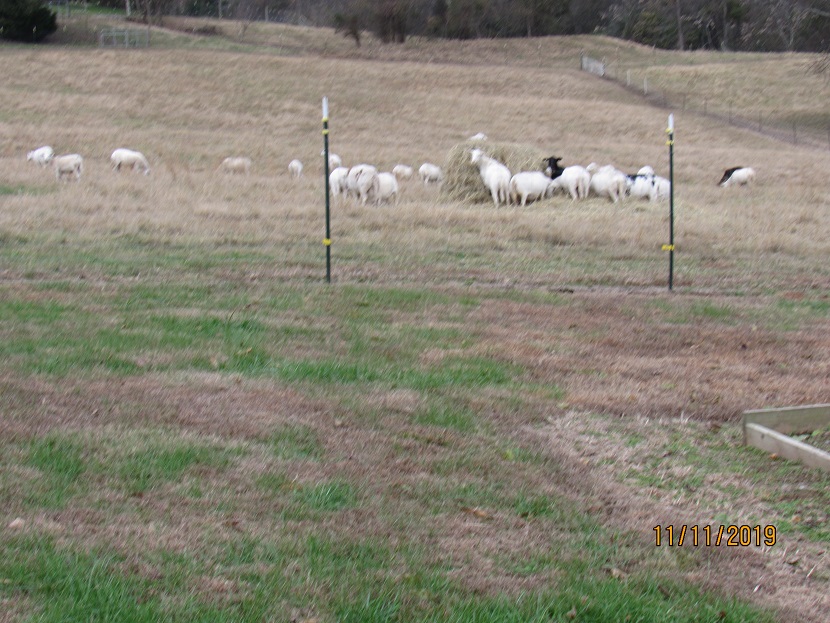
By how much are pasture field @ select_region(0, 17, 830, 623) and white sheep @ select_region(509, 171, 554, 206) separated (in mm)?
1675

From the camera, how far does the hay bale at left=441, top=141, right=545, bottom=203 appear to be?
23.6 m

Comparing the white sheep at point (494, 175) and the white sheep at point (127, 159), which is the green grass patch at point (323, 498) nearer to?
the white sheep at point (494, 175)

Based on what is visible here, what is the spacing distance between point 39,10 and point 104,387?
61114 millimetres

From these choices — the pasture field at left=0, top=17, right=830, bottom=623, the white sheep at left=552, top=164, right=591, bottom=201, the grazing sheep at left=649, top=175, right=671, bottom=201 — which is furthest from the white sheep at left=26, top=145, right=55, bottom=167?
the grazing sheep at left=649, top=175, right=671, bottom=201

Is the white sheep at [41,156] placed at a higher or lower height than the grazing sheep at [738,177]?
higher

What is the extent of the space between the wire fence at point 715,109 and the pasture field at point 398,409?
31.4m

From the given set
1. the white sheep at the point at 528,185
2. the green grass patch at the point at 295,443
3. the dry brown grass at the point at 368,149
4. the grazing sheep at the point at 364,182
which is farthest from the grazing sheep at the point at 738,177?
the green grass patch at the point at 295,443

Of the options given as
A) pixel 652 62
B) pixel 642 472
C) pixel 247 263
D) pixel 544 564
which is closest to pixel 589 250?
pixel 247 263

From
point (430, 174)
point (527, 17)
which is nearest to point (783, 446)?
point (430, 174)

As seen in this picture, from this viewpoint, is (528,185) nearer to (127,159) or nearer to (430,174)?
(430,174)

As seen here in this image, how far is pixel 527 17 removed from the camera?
292ft

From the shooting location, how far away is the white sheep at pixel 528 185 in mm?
22578

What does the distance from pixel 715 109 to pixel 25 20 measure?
4189 cm

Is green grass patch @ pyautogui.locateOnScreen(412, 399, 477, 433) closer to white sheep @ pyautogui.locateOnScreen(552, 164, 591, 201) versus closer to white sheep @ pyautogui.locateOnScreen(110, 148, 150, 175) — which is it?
white sheep @ pyautogui.locateOnScreen(552, 164, 591, 201)
